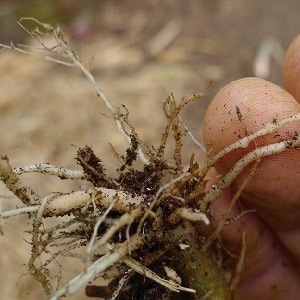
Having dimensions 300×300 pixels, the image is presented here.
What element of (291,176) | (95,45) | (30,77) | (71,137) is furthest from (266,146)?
(95,45)

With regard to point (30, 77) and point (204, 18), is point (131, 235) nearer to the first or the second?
point (30, 77)

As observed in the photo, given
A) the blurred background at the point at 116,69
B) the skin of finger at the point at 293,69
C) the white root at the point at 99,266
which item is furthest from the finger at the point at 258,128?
the blurred background at the point at 116,69

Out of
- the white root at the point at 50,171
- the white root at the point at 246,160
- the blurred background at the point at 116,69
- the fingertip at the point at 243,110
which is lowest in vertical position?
the white root at the point at 246,160

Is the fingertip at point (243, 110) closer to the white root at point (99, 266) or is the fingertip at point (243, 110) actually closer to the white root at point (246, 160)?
the white root at point (246, 160)

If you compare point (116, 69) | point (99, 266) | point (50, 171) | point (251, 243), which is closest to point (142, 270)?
point (99, 266)

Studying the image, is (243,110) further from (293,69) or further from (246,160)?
(293,69)

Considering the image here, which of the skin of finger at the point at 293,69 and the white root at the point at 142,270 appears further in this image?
the skin of finger at the point at 293,69

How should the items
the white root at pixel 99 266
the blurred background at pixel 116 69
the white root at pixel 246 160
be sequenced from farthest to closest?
the blurred background at pixel 116 69
the white root at pixel 246 160
the white root at pixel 99 266

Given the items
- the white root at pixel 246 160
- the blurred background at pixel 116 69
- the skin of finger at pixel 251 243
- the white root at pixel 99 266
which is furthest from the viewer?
the blurred background at pixel 116 69
